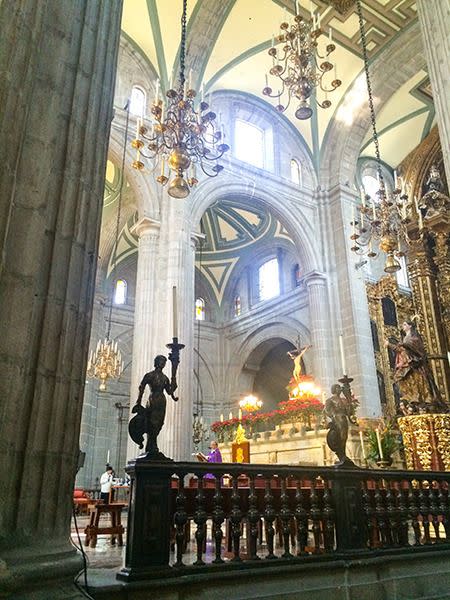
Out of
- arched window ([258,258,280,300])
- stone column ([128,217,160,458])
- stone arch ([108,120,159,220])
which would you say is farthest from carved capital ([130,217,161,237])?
arched window ([258,258,280,300])

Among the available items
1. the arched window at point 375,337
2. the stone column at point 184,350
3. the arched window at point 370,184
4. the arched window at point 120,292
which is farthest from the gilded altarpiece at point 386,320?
the arched window at point 120,292

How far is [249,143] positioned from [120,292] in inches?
332

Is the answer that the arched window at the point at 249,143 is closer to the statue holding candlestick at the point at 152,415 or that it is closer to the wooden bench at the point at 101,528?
the wooden bench at the point at 101,528

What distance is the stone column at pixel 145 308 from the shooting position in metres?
10.9

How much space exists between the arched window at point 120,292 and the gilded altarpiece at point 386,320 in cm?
986

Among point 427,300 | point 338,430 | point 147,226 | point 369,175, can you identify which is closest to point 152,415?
point 338,430

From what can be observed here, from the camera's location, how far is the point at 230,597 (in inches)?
124

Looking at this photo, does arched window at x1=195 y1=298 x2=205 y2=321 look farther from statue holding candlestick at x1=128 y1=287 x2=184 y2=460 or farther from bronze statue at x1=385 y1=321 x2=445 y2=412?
statue holding candlestick at x1=128 y1=287 x2=184 y2=460

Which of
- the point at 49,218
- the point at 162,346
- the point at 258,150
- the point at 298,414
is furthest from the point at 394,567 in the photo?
the point at 258,150

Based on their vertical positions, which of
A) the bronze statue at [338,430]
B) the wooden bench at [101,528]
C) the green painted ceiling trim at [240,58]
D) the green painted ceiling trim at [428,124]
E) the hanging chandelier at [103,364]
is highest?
the green painted ceiling trim at [428,124]

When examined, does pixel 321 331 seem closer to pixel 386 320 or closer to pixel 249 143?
pixel 386 320

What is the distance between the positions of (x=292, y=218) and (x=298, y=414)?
746 centimetres

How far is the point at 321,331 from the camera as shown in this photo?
14789 millimetres

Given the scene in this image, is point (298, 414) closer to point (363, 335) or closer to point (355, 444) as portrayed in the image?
point (355, 444)
